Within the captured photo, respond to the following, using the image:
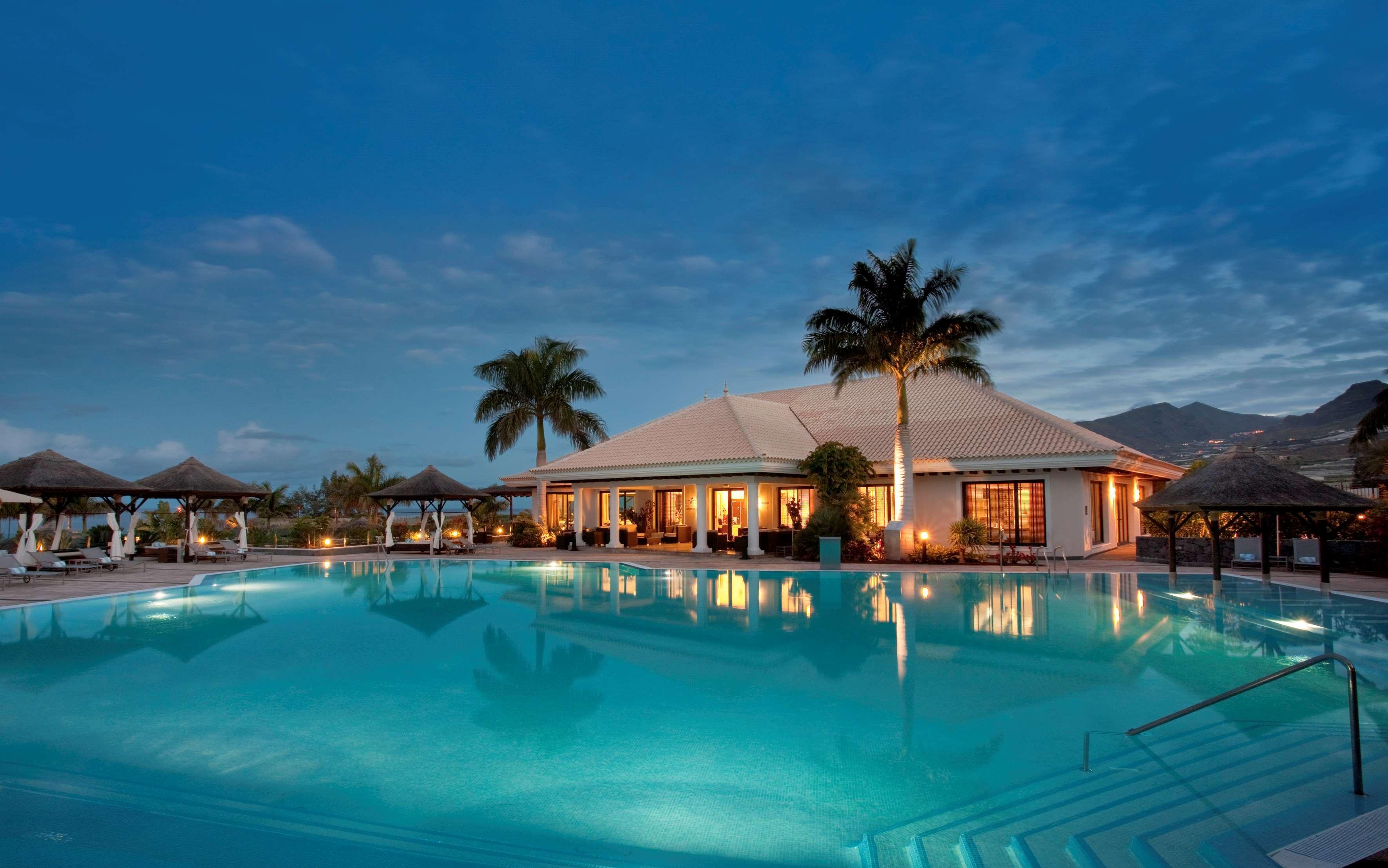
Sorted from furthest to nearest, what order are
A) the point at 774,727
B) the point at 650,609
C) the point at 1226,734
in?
the point at 650,609, the point at 774,727, the point at 1226,734

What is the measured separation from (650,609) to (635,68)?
17016 mm

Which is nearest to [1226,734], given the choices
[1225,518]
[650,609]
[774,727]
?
[774,727]

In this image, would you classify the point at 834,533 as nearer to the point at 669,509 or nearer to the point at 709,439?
the point at 709,439

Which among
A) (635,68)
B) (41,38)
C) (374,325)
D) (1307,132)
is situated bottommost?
(374,325)

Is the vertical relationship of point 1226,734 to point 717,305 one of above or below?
below

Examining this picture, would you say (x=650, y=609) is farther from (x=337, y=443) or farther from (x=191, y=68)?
(x=337, y=443)

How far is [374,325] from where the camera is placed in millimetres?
32594

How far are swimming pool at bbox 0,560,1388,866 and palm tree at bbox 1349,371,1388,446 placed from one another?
814 inches

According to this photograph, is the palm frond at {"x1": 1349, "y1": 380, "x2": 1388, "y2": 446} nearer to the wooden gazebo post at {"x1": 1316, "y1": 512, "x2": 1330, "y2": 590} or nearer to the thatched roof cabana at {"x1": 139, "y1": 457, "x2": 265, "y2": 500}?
the wooden gazebo post at {"x1": 1316, "y1": 512, "x2": 1330, "y2": 590}

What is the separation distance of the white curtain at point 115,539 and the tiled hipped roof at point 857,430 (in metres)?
12.9

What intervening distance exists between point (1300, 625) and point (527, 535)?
23377 mm

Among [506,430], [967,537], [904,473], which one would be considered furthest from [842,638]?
[506,430]

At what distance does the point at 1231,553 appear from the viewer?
760 inches

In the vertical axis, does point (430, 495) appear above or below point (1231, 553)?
above
